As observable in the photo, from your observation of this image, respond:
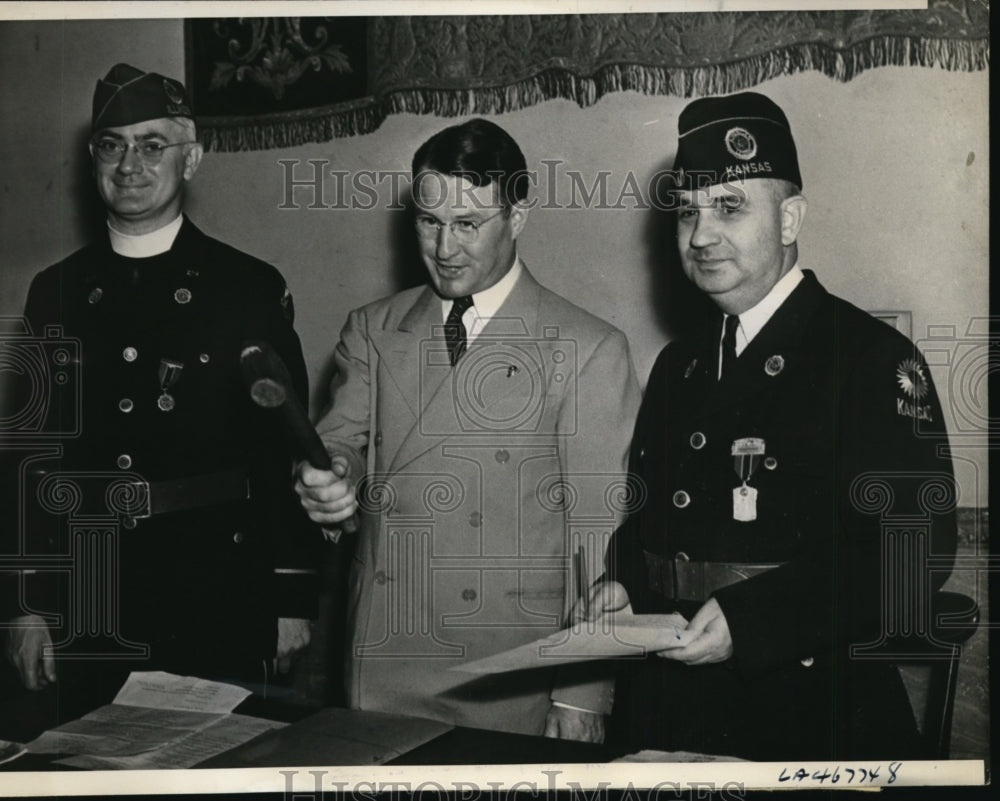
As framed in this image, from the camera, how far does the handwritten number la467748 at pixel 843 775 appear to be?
2186 millimetres

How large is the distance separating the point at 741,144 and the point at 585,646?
3.03 feet

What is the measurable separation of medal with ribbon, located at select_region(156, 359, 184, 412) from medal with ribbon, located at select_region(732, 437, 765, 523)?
0.99m

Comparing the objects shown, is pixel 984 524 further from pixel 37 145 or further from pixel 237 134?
pixel 37 145

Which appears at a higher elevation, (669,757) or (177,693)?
(177,693)

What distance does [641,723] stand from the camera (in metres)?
2.18

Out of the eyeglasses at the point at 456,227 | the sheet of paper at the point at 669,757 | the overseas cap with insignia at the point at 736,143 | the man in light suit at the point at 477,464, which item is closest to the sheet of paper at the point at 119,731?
the man in light suit at the point at 477,464

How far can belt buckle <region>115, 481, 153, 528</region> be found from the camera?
2191 mm

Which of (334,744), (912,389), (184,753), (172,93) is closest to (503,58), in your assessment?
(172,93)

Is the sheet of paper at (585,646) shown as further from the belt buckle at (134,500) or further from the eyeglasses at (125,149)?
the eyeglasses at (125,149)

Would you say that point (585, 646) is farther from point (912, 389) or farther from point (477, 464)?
point (912, 389)

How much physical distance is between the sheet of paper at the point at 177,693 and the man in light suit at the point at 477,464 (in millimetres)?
229

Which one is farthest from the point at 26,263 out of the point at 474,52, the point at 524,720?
the point at 524,720

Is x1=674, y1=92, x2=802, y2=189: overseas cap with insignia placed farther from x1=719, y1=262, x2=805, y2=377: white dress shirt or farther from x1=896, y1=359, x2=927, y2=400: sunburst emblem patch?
x1=896, y1=359, x2=927, y2=400: sunburst emblem patch

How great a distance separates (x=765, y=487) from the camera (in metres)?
2.11
